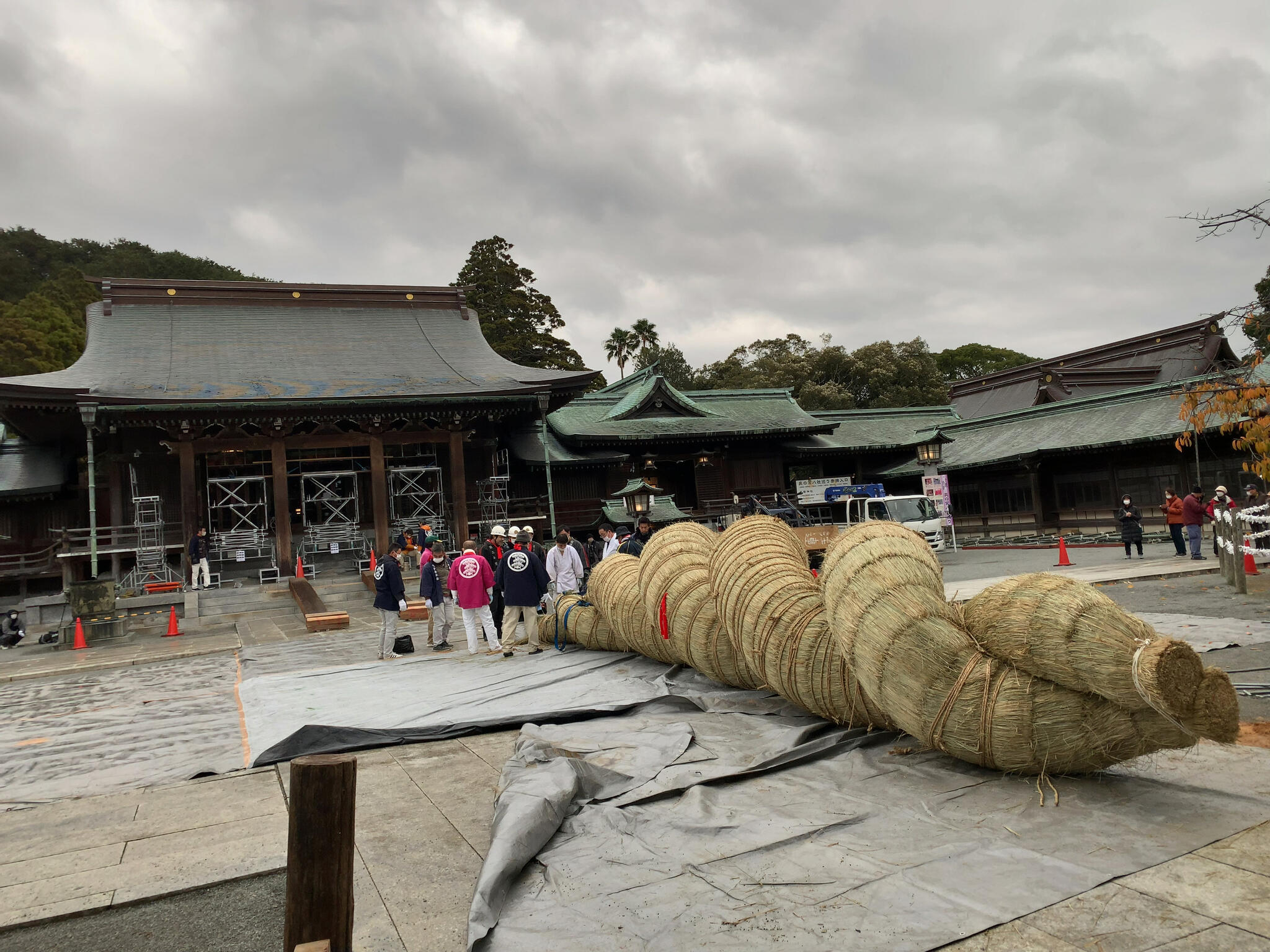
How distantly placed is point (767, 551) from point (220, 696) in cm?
615

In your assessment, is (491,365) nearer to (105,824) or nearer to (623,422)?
(623,422)

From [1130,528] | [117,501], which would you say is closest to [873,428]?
[1130,528]

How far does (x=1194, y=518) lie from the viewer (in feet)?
47.3

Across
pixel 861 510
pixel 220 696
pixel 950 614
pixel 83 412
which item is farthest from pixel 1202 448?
pixel 83 412

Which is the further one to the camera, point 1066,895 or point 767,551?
point 767,551

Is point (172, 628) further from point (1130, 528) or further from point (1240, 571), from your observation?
point (1130, 528)

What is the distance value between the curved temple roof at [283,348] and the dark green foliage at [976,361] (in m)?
42.9

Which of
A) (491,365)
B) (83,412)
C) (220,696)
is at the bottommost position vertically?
(220,696)

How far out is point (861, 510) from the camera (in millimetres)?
24094

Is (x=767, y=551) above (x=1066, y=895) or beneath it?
above

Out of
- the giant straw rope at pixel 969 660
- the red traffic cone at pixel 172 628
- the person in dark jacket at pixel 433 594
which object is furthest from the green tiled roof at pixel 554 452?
the giant straw rope at pixel 969 660

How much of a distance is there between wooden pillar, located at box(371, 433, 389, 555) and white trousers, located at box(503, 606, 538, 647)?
42.0 feet

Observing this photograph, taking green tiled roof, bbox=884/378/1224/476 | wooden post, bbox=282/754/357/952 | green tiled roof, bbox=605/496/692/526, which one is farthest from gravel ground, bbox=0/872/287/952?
green tiled roof, bbox=884/378/1224/476

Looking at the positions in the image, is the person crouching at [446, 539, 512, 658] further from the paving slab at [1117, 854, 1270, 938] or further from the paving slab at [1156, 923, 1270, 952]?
the paving slab at [1156, 923, 1270, 952]
